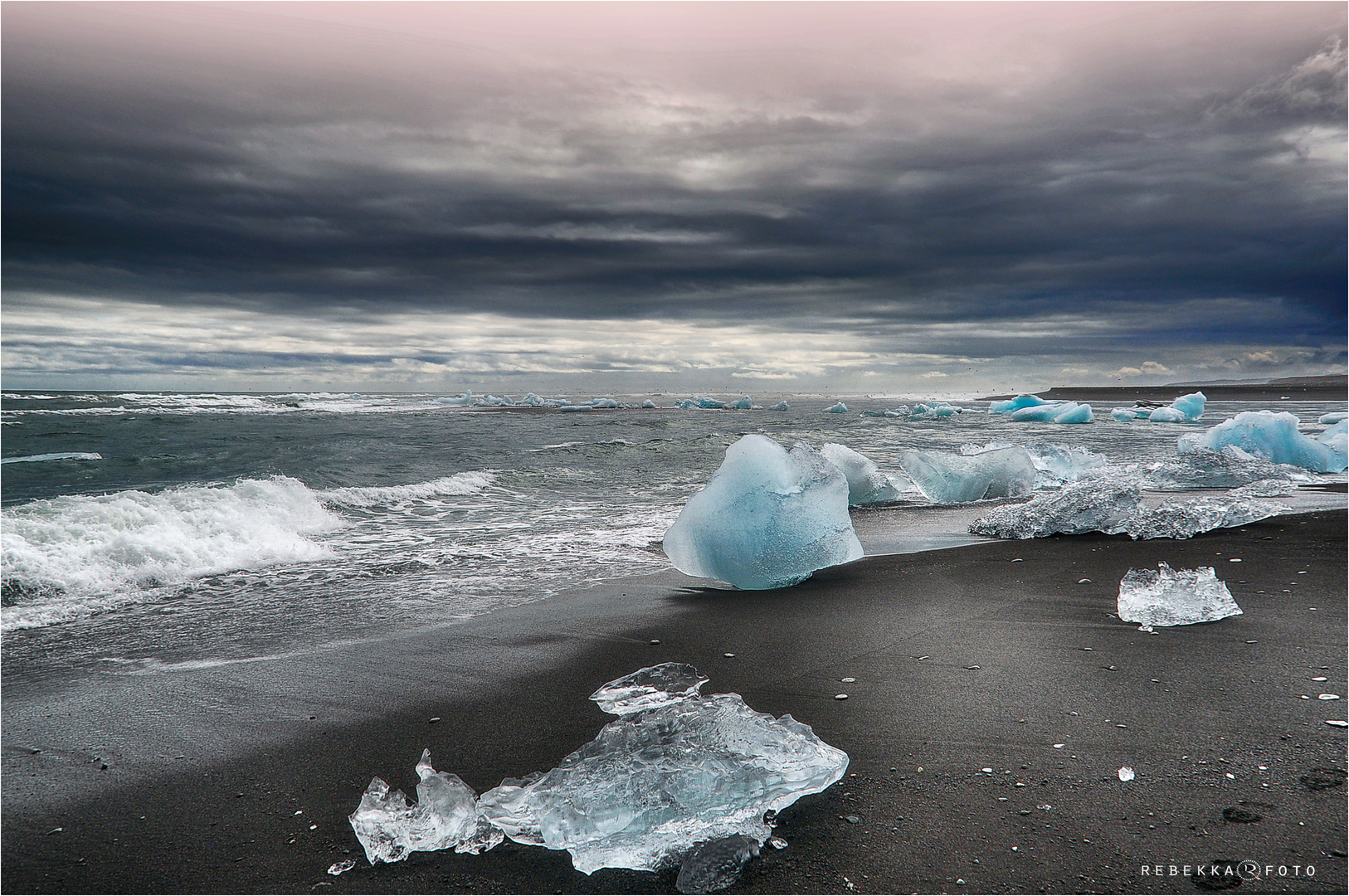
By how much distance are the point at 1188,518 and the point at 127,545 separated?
26.9ft

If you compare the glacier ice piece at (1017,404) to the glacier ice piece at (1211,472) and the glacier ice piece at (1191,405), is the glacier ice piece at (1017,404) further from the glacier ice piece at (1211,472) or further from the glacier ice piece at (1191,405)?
the glacier ice piece at (1211,472)

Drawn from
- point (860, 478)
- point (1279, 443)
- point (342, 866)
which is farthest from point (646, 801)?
point (1279, 443)

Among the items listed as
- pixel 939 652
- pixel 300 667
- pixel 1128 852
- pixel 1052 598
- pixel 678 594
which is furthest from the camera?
pixel 678 594

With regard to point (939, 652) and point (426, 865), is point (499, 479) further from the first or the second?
point (426, 865)

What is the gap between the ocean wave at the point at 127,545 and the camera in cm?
501

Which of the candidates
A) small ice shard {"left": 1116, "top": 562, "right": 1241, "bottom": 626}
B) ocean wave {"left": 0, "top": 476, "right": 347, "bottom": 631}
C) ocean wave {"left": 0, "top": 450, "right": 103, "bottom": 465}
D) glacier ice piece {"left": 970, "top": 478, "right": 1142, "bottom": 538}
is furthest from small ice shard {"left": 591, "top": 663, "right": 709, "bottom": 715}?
ocean wave {"left": 0, "top": 450, "right": 103, "bottom": 465}

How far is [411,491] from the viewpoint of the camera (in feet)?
32.7

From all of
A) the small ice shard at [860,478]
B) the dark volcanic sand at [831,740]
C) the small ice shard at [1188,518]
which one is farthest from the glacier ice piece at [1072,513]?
the small ice shard at [860,478]

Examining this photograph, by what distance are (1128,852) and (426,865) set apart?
174 cm

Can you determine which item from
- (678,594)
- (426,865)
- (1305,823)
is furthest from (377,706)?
(1305,823)

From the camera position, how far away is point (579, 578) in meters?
5.41

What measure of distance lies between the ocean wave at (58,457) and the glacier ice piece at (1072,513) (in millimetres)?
15180

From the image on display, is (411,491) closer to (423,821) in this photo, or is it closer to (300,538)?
(300,538)

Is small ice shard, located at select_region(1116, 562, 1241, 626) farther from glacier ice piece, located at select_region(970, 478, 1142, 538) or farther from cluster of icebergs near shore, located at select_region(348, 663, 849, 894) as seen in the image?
glacier ice piece, located at select_region(970, 478, 1142, 538)
